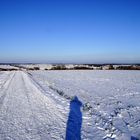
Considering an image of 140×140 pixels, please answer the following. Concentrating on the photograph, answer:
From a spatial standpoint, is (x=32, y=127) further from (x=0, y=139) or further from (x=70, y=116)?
(x=70, y=116)

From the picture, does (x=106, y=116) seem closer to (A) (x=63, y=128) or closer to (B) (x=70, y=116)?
(B) (x=70, y=116)

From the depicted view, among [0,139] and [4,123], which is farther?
[4,123]

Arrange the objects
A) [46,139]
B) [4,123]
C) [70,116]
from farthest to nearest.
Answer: [70,116] → [4,123] → [46,139]

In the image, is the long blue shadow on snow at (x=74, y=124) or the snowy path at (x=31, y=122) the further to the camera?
the snowy path at (x=31, y=122)

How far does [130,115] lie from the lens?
9.90 meters

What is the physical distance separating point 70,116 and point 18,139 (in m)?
3.27

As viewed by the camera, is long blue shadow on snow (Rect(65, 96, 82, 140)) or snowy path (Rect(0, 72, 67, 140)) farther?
snowy path (Rect(0, 72, 67, 140))

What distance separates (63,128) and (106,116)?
2544mm

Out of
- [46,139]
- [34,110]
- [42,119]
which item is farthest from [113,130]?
[34,110]

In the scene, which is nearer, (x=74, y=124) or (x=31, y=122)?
(x=74, y=124)

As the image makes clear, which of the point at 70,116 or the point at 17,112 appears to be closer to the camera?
the point at 70,116

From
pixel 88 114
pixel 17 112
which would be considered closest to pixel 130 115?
pixel 88 114

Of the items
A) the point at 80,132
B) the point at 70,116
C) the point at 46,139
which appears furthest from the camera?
the point at 70,116

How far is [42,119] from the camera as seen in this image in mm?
9117
